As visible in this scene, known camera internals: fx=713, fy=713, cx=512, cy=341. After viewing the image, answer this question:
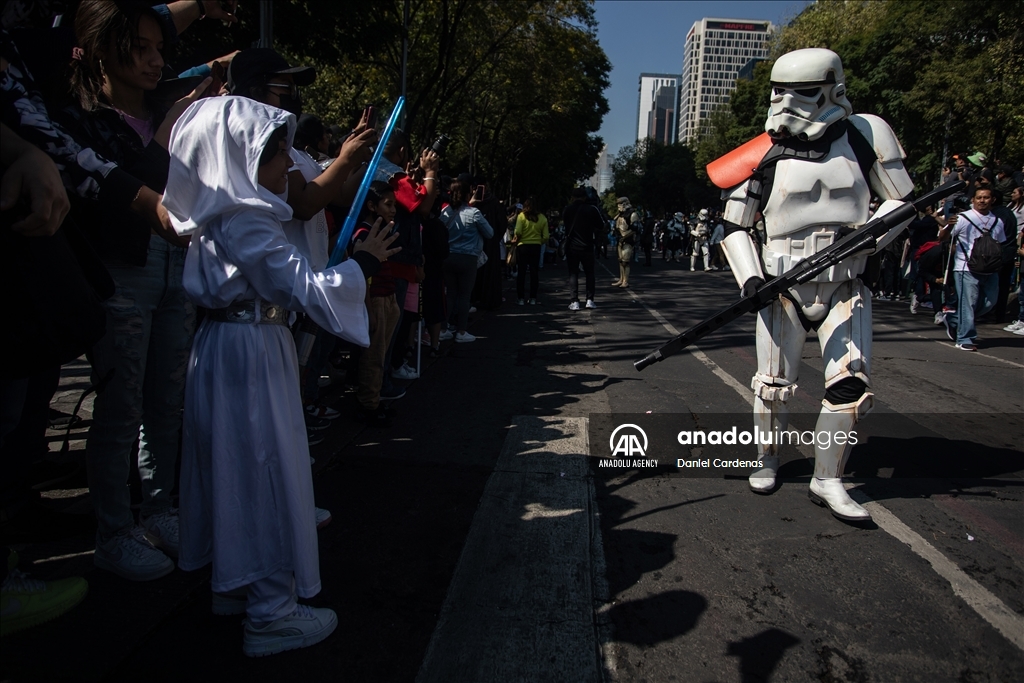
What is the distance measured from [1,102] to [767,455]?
12.3ft

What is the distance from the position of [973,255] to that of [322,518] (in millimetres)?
9014

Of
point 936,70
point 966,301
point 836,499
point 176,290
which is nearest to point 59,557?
point 176,290

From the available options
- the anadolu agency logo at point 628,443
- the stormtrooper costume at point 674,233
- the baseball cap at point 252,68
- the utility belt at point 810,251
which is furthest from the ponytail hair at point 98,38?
the stormtrooper costume at point 674,233

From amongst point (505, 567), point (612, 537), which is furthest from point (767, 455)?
point (505, 567)

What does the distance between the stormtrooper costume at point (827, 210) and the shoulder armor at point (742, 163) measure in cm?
6

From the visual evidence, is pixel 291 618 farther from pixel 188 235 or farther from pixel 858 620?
pixel 858 620

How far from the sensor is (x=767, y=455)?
401 centimetres

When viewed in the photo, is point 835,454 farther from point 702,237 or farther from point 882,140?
point 702,237

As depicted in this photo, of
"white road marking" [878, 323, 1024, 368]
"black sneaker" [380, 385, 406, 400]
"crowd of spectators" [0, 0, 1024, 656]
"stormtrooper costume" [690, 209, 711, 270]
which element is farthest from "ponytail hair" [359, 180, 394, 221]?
"stormtrooper costume" [690, 209, 711, 270]

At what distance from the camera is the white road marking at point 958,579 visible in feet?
8.68

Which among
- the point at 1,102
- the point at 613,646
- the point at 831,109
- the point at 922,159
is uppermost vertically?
the point at 922,159

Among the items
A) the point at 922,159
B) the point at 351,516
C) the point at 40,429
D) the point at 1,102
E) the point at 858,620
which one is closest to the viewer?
the point at 1,102

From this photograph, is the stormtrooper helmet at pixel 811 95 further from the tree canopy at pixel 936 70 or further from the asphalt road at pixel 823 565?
→ the tree canopy at pixel 936 70

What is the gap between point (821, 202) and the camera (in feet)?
11.9
